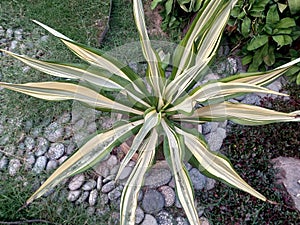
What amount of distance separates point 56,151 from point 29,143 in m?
0.17

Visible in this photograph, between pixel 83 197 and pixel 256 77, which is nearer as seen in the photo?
pixel 256 77

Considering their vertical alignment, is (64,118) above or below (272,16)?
below

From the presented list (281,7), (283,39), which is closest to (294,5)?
(281,7)

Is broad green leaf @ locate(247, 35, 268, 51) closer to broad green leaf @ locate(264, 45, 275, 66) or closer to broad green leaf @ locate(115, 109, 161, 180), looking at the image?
broad green leaf @ locate(264, 45, 275, 66)

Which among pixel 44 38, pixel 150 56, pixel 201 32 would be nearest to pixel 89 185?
pixel 150 56

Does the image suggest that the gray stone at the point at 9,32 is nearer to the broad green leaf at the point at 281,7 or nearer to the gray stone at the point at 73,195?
the gray stone at the point at 73,195

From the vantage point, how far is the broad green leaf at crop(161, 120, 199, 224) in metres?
1.23

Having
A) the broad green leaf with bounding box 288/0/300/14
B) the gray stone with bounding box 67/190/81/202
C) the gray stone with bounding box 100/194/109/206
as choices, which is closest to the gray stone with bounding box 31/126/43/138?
the gray stone with bounding box 67/190/81/202

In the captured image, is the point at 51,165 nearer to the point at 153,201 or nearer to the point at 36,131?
the point at 36,131

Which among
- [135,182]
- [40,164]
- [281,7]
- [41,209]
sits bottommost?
[41,209]

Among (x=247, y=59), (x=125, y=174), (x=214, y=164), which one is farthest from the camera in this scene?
(x=247, y=59)

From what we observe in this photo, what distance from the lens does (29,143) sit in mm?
1872

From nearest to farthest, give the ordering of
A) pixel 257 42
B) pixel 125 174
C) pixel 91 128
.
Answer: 1. pixel 125 174
2. pixel 91 128
3. pixel 257 42

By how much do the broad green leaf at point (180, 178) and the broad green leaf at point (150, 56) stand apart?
0.16 m
